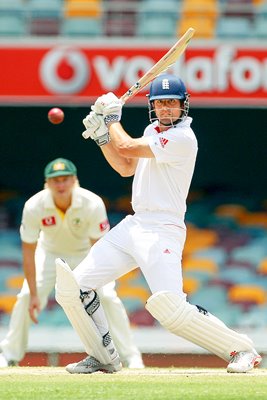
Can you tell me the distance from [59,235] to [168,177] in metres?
2.39

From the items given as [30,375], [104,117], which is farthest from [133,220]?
[30,375]

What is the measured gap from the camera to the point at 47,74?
370 inches

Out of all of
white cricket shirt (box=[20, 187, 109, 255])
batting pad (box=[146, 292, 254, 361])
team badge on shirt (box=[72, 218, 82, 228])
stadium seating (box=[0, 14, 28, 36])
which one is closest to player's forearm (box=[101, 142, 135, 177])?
batting pad (box=[146, 292, 254, 361])

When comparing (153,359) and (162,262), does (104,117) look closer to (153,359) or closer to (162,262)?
(162,262)

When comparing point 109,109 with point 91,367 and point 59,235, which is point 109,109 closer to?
point 91,367

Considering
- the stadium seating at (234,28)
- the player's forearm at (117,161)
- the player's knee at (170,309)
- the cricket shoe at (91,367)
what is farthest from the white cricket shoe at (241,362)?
the stadium seating at (234,28)

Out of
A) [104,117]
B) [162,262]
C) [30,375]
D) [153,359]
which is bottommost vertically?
[153,359]

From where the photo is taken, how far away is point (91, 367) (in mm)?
5590

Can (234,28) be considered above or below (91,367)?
above

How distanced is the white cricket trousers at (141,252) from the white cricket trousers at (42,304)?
2084 millimetres

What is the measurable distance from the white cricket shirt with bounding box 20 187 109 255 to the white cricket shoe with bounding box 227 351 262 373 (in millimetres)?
2204

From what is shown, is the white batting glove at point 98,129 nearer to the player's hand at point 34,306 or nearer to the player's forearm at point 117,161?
the player's forearm at point 117,161

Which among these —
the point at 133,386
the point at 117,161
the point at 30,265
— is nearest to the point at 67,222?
the point at 30,265

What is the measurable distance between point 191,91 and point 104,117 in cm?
397
